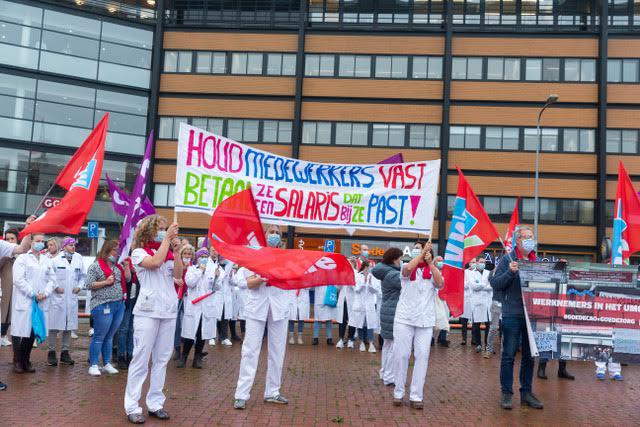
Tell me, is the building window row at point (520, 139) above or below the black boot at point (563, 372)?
above

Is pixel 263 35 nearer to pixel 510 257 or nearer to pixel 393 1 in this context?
pixel 393 1

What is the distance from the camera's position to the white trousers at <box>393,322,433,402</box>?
8250 millimetres

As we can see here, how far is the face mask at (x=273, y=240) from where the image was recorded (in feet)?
28.0

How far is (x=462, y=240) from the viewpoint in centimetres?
938

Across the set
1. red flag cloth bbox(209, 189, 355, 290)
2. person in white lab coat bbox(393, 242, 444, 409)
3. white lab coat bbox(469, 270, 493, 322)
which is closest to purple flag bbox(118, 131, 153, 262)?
red flag cloth bbox(209, 189, 355, 290)

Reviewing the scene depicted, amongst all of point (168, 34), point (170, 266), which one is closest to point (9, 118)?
point (168, 34)

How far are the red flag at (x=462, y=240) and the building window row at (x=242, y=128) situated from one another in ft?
97.8

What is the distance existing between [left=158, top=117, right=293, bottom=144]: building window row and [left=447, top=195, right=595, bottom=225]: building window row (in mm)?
10487

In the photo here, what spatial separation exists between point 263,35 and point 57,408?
1342 inches

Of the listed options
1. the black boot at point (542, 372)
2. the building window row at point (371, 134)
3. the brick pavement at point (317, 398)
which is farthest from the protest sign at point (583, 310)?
the building window row at point (371, 134)

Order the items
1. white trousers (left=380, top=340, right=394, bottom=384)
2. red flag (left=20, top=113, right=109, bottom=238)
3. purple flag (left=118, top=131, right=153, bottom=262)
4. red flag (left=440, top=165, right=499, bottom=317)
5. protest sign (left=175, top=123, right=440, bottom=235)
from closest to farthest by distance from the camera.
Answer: red flag (left=20, top=113, right=109, bottom=238) < protest sign (left=175, top=123, right=440, bottom=235) < red flag (left=440, top=165, right=499, bottom=317) < purple flag (left=118, top=131, right=153, bottom=262) < white trousers (left=380, top=340, right=394, bottom=384)

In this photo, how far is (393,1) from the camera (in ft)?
130

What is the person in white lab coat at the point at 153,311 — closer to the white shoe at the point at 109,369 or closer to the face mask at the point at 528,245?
the white shoe at the point at 109,369

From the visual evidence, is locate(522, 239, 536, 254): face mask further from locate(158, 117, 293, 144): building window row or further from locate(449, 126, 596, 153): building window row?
locate(158, 117, 293, 144): building window row
